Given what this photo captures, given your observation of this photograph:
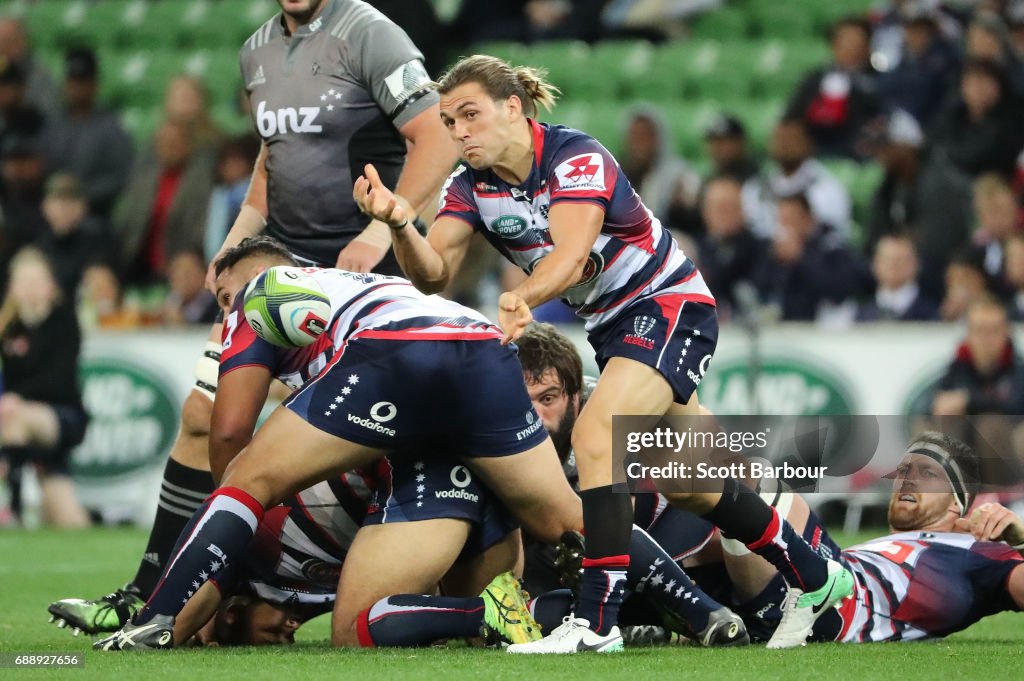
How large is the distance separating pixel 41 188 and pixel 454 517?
875cm

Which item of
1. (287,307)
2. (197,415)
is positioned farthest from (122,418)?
(287,307)

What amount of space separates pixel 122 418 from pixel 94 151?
3.73 m

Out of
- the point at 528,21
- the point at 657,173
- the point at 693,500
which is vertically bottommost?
the point at 693,500

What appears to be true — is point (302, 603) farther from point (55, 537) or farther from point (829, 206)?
point (829, 206)

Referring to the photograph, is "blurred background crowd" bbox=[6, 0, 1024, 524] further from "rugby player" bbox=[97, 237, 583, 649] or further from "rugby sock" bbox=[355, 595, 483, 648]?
"rugby sock" bbox=[355, 595, 483, 648]

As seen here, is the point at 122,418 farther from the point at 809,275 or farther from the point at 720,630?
the point at 720,630

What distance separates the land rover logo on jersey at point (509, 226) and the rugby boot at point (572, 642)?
1299 mm

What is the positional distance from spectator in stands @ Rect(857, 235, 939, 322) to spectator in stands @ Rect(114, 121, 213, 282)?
16.4 feet

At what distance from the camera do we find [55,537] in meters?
10.1

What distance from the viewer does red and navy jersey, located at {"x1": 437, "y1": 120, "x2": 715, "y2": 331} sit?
5.34 m

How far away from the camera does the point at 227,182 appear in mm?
12156

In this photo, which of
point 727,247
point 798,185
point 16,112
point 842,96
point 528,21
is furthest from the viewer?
point 528,21

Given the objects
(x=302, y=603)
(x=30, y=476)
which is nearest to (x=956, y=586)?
(x=302, y=603)

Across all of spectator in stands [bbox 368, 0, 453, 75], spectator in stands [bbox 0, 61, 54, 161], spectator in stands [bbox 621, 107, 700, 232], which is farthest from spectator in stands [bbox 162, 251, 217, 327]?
A: spectator in stands [bbox 621, 107, 700, 232]
